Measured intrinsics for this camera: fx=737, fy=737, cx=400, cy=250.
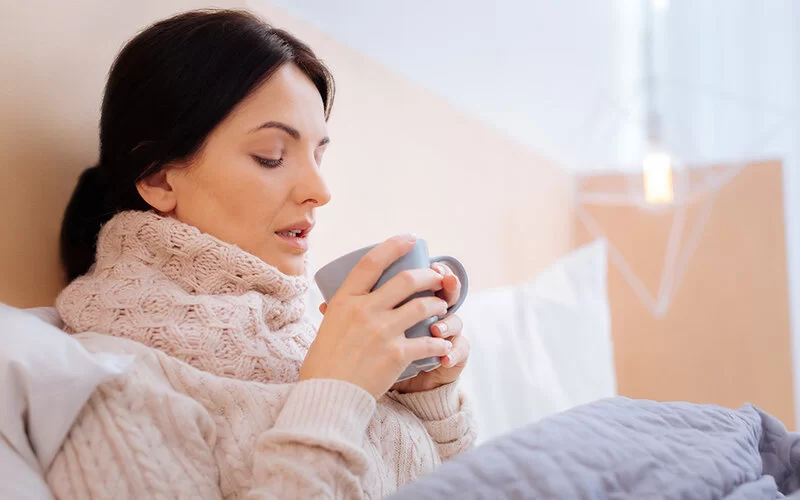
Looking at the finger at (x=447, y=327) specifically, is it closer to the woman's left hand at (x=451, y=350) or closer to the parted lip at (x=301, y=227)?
the woman's left hand at (x=451, y=350)

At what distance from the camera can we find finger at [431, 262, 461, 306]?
2.37 feet

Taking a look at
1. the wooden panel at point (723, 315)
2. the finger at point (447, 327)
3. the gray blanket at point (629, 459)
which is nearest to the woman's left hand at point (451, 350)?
the finger at point (447, 327)

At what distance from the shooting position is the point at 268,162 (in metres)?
0.76

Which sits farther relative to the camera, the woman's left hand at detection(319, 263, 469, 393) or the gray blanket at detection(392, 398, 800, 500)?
the woman's left hand at detection(319, 263, 469, 393)

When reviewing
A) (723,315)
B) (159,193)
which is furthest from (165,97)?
(723,315)

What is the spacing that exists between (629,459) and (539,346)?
789 mm

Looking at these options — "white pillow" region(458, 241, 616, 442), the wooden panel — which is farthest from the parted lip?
the wooden panel

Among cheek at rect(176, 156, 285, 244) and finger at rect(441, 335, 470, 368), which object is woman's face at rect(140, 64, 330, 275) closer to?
cheek at rect(176, 156, 285, 244)

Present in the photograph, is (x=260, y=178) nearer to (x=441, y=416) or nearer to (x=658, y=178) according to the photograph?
(x=441, y=416)

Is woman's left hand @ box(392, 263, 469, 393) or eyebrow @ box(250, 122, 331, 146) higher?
eyebrow @ box(250, 122, 331, 146)

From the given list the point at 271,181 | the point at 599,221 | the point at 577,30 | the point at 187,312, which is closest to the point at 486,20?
the point at 577,30

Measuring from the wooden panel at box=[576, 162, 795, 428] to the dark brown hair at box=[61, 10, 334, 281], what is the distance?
5.77 feet

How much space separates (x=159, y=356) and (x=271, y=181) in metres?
0.21

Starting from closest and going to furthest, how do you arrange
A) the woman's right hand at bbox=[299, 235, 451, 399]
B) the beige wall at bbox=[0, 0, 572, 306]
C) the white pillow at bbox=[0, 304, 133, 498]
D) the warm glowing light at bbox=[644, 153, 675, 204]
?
1. the white pillow at bbox=[0, 304, 133, 498]
2. the woman's right hand at bbox=[299, 235, 451, 399]
3. the beige wall at bbox=[0, 0, 572, 306]
4. the warm glowing light at bbox=[644, 153, 675, 204]
